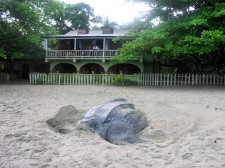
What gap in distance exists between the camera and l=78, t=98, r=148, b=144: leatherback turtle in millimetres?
5426

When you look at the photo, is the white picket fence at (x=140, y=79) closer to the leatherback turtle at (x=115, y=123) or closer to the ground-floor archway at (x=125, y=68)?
the ground-floor archway at (x=125, y=68)

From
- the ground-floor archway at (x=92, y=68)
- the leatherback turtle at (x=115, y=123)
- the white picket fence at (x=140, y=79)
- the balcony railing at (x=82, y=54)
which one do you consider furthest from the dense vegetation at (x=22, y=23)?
the leatherback turtle at (x=115, y=123)

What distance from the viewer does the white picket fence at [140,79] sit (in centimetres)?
1827

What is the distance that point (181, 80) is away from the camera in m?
18.8

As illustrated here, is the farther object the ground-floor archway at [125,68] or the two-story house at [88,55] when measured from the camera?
the ground-floor archway at [125,68]

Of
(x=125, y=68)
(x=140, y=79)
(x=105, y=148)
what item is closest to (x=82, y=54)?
(x=125, y=68)

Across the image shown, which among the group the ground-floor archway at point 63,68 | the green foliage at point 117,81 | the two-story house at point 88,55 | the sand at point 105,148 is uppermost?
the two-story house at point 88,55

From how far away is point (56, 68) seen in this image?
2984 cm

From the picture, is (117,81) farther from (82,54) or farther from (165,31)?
(82,54)

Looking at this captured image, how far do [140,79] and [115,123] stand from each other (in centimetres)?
1456

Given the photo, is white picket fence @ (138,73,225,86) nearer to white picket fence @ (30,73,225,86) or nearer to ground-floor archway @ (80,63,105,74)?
white picket fence @ (30,73,225,86)

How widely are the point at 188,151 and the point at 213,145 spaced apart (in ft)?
1.70

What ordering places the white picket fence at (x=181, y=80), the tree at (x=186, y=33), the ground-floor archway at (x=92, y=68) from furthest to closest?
the ground-floor archway at (x=92, y=68), the white picket fence at (x=181, y=80), the tree at (x=186, y=33)

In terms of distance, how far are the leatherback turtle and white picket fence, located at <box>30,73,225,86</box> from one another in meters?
13.0
